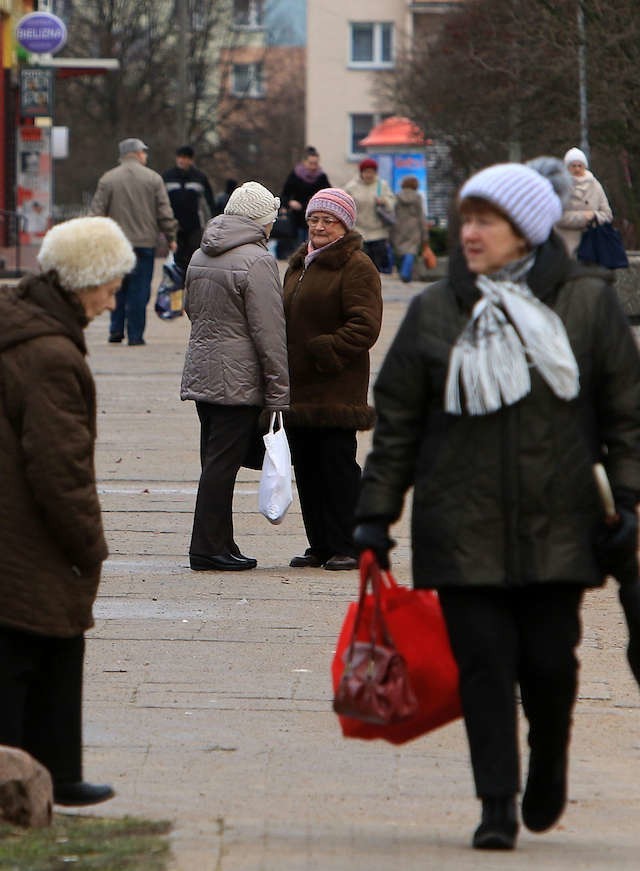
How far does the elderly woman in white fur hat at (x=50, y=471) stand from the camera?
4559 mm

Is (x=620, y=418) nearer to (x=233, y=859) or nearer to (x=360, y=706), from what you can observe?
(x=360, y=706)

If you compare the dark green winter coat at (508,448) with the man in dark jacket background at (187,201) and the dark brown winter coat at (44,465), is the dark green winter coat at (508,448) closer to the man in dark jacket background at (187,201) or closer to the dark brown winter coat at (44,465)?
the dark brown winter coat at (44,465)

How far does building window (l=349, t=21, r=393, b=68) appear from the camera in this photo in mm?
75250

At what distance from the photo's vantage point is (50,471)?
4.54 metres

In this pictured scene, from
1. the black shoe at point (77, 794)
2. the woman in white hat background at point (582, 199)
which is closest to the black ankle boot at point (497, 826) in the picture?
the black shoe at point (77, 794)

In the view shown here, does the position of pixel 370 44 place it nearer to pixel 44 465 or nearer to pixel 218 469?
pixel 218 469

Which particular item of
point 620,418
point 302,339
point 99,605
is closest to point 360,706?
point 620,418

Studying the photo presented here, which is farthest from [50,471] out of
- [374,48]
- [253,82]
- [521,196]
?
[253,82]

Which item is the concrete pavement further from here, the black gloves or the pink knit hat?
the pink knit hat

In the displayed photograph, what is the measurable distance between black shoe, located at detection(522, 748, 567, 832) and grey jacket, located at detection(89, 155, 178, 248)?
1328 cm

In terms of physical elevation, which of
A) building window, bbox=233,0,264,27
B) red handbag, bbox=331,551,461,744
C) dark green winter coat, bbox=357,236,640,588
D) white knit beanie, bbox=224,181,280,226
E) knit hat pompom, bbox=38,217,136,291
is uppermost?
building window, bbox=233,0,264,27

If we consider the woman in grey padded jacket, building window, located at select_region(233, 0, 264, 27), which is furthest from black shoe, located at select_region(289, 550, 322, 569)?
building window, located at select_region(233, 0, 264, 27)

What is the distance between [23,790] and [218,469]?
4071 mm

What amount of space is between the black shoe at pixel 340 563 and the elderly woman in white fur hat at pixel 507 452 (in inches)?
160
